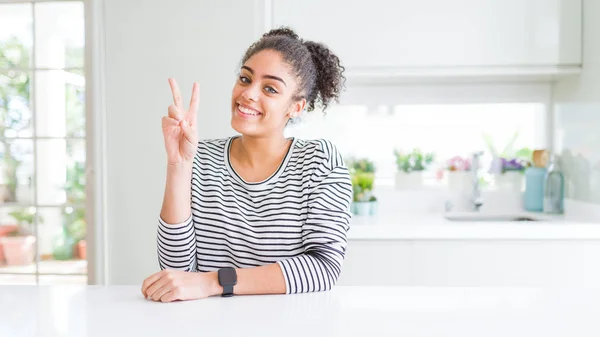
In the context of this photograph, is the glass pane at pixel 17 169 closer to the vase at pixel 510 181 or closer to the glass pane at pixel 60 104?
the glass pane at pixel 60 104

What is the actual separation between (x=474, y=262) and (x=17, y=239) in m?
2.29

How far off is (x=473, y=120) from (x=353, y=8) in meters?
0.96

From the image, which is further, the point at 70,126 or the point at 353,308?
the point at 70,126

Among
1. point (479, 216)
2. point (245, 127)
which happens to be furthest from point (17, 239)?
point (479, 216)

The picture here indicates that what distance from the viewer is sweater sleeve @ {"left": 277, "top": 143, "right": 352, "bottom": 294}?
49.6 inches

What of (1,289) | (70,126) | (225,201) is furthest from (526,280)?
(70,126)

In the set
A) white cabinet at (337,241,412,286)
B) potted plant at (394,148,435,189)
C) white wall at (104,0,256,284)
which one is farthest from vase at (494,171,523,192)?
white wall at (104,0,256,284)

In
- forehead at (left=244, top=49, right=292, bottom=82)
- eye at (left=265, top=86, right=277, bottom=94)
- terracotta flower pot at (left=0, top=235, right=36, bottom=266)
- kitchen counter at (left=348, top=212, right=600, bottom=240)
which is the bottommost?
terracotta flower pot at (left=0, top=235, right=36, bottom=266)

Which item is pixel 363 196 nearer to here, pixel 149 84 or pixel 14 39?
pixel 149 84

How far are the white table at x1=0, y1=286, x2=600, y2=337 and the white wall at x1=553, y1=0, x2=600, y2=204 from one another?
5.55ft

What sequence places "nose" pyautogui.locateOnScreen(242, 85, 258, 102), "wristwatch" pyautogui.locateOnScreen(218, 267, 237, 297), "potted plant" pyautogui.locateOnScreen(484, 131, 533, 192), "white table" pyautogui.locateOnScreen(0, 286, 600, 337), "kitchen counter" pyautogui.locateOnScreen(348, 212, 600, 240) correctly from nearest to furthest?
"white table" pyautogui.locateOnScreen(0, 286, 600, 337), "wristwatch" pyautogui.locateOnScreen(218, 267, 237, 297), "nose" pyautogui.locateOnScreen(242, 85, 258, 102), "kitchen counter" pyautogui.locateOnScreen(348, 212, 600, 240), "potted plant" pyautogui.locateOnScreen(484, 131, 533, 192)

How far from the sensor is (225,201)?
148cm

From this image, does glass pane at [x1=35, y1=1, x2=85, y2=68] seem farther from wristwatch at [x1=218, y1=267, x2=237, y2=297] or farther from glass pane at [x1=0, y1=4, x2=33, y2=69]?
wristwatch at [x1=218, y1=267, x2=237, y2=297]

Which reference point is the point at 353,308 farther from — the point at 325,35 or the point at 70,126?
the point at 70,126
